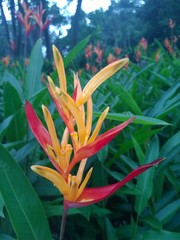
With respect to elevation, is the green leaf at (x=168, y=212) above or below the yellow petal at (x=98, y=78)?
below

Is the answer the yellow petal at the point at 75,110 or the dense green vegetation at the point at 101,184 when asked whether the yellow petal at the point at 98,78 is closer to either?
the yellow petal at the point at 75,110

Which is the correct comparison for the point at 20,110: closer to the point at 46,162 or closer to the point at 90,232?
the point at 46,162

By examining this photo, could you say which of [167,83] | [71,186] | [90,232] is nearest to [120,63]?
[71,186]

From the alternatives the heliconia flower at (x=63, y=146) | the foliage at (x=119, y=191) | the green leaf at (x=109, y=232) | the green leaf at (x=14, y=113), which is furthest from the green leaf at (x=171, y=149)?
the heliconia flower at (x=63, y=146)

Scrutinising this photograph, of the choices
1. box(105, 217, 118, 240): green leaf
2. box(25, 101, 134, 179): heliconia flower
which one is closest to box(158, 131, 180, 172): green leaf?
box(105, 217, 118, 240): green leaf

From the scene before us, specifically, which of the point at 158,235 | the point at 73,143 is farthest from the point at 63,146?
the point at 158,235
